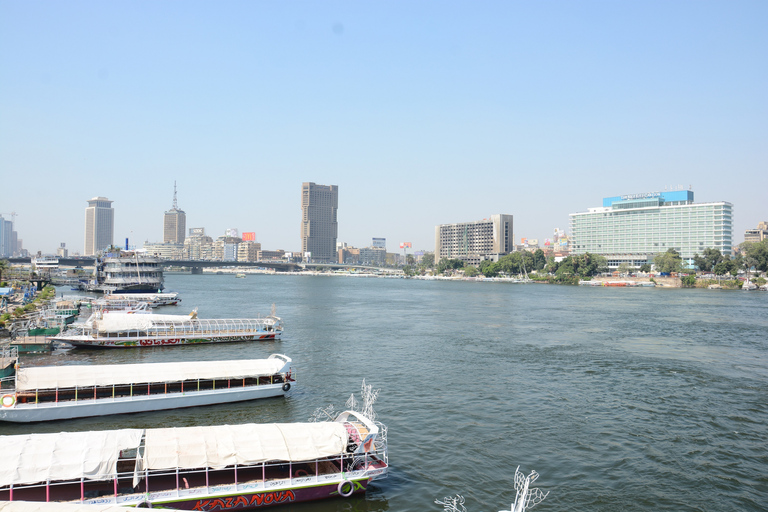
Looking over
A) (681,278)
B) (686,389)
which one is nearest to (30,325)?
(686,389)

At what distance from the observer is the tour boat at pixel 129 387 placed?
26.2 meters

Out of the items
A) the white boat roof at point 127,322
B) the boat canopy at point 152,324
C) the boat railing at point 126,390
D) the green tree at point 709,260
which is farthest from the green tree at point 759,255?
the boat railing at point 126,390

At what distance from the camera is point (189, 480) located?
1812cm

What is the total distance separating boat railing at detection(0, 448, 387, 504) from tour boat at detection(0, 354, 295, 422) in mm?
10264

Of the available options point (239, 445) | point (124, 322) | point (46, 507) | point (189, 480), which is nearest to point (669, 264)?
point (124, 322)

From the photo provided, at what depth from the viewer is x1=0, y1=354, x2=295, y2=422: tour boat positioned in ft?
86.0

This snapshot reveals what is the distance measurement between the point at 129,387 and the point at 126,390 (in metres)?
0.24

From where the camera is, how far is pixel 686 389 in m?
35.1

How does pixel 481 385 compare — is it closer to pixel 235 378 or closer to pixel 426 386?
pixel 426 386

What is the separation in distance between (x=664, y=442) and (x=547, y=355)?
2188 centimetres

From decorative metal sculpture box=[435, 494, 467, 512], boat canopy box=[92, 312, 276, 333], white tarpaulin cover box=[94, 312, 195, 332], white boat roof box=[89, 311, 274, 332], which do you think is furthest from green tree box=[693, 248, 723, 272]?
decorative metal sculpture box=[435, 494, 467, 512]

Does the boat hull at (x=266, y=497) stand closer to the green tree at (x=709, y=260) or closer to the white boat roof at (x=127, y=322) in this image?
the white boat roof at (x=127, y=322)

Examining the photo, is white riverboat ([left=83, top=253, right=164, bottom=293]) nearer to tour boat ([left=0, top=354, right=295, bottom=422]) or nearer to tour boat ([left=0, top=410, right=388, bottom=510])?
tour boat ([left=0, top=354, right=295, bottom=422])

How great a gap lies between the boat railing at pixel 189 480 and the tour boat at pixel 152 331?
116ft
